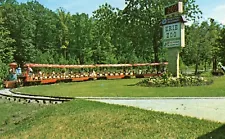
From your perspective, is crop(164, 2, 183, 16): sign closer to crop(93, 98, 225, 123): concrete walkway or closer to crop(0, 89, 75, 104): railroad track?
crop(0, 89, 75, 104): railroad track

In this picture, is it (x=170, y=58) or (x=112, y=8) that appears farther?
(x=112, y=8)

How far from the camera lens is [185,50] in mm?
38250

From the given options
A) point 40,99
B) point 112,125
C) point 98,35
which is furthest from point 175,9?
point 98,35

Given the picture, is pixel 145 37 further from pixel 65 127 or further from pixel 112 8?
pixel 65 127

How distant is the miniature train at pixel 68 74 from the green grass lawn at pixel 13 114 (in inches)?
472

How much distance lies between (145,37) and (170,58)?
636 inches

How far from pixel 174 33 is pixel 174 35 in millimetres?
133

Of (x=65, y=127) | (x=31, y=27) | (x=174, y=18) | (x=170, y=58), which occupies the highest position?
(x=31, y=27)

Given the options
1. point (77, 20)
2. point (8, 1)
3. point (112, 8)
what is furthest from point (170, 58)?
point (8, 1)

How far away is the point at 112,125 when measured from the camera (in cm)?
712

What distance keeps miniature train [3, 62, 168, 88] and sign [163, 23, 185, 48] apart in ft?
38.6

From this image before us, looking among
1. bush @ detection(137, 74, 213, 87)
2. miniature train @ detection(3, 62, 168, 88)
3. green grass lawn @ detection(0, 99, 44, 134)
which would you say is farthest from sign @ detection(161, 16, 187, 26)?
miniature train @ detection(3, 62, 168, 88)

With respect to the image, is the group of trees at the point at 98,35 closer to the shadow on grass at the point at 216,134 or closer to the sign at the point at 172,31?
the sign at the point at 172,31

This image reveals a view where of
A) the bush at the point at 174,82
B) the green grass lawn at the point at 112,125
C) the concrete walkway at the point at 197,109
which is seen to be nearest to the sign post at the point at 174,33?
the bush at the point at 174,82
